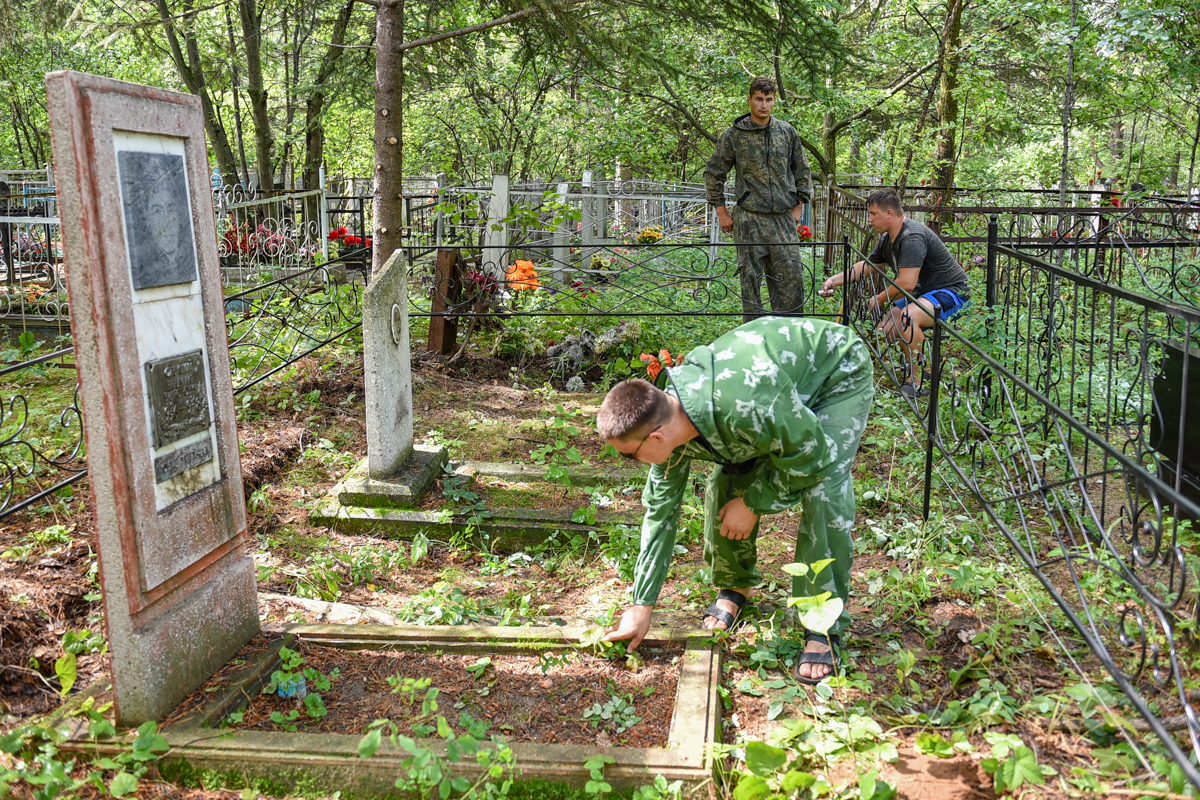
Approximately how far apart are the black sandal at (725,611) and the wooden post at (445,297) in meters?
4.54

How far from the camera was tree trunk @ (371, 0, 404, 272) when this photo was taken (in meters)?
7.12

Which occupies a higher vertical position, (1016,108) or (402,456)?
(1016,108)

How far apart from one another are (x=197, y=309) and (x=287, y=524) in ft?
6.60

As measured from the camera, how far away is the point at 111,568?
2.58m

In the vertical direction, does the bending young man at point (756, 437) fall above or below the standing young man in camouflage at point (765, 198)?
below

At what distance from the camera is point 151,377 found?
2.67 meters

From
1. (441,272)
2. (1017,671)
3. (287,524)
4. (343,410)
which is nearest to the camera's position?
(1017,671)

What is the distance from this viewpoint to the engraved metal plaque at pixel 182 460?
2.73 meters

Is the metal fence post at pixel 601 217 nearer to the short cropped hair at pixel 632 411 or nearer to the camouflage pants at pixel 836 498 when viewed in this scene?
the camouflage pants at pixel 836 498

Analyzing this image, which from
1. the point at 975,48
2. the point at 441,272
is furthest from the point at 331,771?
the point at 975,48

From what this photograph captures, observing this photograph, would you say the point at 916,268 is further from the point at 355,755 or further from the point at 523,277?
the point at 355,755

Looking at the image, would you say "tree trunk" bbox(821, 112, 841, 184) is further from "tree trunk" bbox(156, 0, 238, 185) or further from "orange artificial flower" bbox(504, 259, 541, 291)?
"tree trunk" bbox(156, 0, 238, 185)

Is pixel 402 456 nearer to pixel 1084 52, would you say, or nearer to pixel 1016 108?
pixel 1084 52

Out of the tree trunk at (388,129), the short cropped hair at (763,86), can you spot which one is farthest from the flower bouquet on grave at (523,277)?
the short cropped hair at (763,86)
